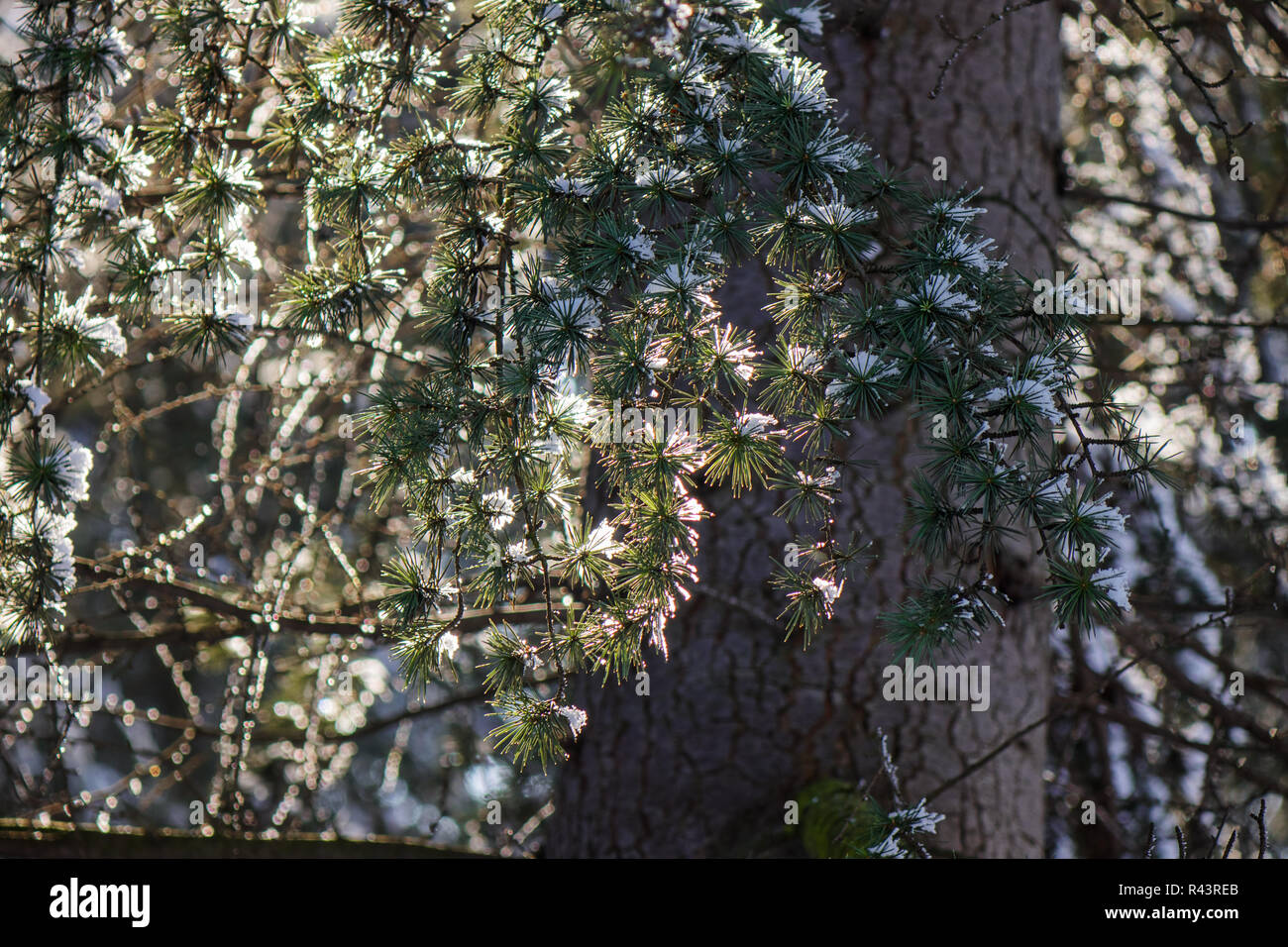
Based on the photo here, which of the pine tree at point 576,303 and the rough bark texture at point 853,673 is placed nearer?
the pine tree at point 576,303

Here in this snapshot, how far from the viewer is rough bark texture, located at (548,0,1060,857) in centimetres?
266

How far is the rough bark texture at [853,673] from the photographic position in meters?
2.66

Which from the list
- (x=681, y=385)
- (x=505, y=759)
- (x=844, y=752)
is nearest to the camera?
(x=681, y=385)

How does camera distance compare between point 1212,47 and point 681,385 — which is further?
point 1212,47

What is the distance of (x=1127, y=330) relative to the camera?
4207 mm

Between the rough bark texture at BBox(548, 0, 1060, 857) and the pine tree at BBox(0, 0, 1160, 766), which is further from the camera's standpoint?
the rough bark texture at BBox(548, 0, 1060, 857)

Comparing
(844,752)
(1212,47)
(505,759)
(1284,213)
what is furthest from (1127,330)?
(505,759)

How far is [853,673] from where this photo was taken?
2.67 meters

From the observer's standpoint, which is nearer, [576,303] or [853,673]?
[576,303]

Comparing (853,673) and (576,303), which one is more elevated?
(576,303)

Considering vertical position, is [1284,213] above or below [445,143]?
above
